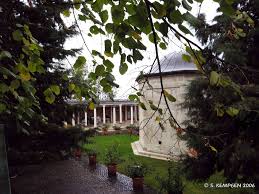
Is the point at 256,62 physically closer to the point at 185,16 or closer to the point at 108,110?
the point at 185,16

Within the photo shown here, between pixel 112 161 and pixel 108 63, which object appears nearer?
pixel 108 63

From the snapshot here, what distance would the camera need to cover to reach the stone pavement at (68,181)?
33.3 ft

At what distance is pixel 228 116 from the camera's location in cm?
762

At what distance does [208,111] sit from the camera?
8094 mm

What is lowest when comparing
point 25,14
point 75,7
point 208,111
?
point 208,111

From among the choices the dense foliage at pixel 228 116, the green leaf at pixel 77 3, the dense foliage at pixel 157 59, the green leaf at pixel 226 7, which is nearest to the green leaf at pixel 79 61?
the dense foliage at pixel 157 59

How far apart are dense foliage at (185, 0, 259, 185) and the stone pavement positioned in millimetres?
2753

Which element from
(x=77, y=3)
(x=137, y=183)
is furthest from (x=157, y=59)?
(x=137, y=183)

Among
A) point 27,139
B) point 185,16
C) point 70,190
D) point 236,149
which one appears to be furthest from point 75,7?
point 27,139

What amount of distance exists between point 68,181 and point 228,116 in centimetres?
634

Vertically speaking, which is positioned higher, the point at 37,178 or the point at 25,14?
the point at 25,14

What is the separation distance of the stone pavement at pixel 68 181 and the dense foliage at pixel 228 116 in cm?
275

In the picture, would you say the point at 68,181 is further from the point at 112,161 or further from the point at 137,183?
the point at 137,183

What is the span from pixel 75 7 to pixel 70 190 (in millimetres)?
8423
